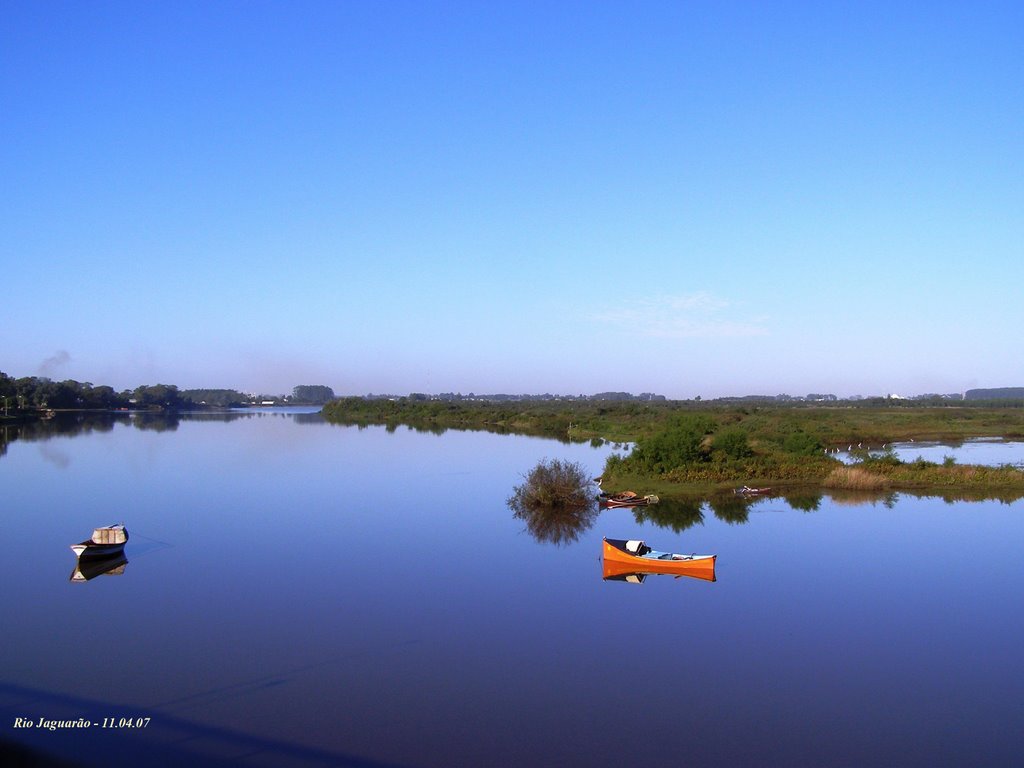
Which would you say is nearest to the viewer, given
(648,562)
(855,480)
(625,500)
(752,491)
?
(648,562)

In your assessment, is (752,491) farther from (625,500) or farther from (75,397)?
(75,397)

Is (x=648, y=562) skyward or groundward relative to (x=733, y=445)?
groundward

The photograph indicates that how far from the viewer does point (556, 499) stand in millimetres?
24672

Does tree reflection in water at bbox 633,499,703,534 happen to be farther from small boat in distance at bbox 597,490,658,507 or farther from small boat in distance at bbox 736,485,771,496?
small boat in distance at bbox 736,485,771,496

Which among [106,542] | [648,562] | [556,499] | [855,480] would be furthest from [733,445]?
[106,542]

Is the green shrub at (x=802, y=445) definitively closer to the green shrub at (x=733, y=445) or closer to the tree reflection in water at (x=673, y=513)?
the green shrub at (x=733, y=445)

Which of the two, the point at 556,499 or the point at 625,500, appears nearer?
the point at 556,499

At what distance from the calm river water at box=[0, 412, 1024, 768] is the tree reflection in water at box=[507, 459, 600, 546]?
2.57 feet

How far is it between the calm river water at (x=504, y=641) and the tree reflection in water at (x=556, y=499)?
784 millimetres

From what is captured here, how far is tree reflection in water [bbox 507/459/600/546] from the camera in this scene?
77.1 feet

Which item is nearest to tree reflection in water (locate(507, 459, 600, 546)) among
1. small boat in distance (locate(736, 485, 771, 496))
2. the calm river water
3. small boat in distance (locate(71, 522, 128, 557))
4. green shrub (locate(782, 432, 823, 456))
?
the calm river water

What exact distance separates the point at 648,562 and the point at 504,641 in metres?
5.04

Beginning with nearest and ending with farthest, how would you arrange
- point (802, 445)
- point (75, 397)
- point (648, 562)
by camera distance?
1. point (648, 562)
2. point (802, 445)
3. point (75, 397)

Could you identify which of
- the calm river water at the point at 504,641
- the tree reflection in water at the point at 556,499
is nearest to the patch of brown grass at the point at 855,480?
the calm river water at the point at 504,641
